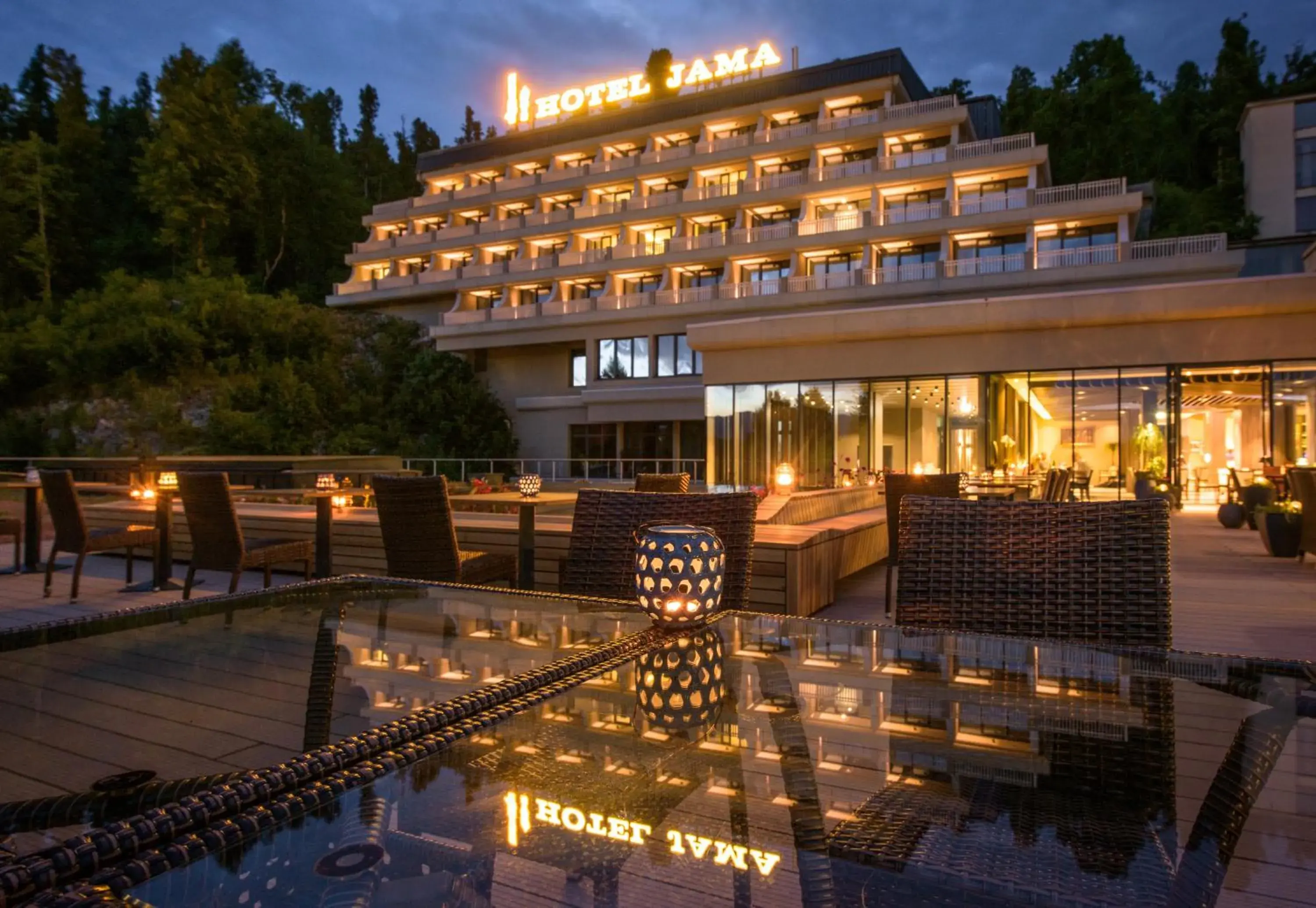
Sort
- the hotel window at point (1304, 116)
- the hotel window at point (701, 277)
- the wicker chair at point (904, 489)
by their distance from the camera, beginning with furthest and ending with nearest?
the hotel window at point (1304, 116) < the hotel window at point (701, 277) < the wicker chair at point (904, 489)

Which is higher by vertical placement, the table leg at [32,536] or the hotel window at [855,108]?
the hotel window at [855,108]

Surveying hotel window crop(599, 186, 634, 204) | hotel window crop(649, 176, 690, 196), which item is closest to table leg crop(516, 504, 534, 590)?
hotel window crop(649, 176, 690, 196)

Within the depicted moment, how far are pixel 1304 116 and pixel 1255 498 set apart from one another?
3162cm

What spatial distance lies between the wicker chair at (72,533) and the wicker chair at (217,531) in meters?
0.98

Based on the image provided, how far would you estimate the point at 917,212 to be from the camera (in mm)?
25344

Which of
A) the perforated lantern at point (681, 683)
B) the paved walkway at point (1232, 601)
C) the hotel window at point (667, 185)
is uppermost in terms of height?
the hotel window at point (667, 185)

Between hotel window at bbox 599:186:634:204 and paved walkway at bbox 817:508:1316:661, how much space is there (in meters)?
28.6

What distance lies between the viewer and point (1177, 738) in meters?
1.25

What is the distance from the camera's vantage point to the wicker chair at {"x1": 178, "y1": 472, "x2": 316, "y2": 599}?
16.4ft

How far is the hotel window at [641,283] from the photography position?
3073 centimetres

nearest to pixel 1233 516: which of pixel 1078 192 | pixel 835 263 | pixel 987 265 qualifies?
pixel 987 265

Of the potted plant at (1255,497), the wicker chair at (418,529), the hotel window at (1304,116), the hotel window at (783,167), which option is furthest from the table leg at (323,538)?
the hotel window at (1304,116)

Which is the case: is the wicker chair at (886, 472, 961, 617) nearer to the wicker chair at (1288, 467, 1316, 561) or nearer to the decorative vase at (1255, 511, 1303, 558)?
the wicker chair at (1288, 467, 1316, 561)

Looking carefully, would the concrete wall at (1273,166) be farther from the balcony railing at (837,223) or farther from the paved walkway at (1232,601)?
the paved walkway at (1232,601)
